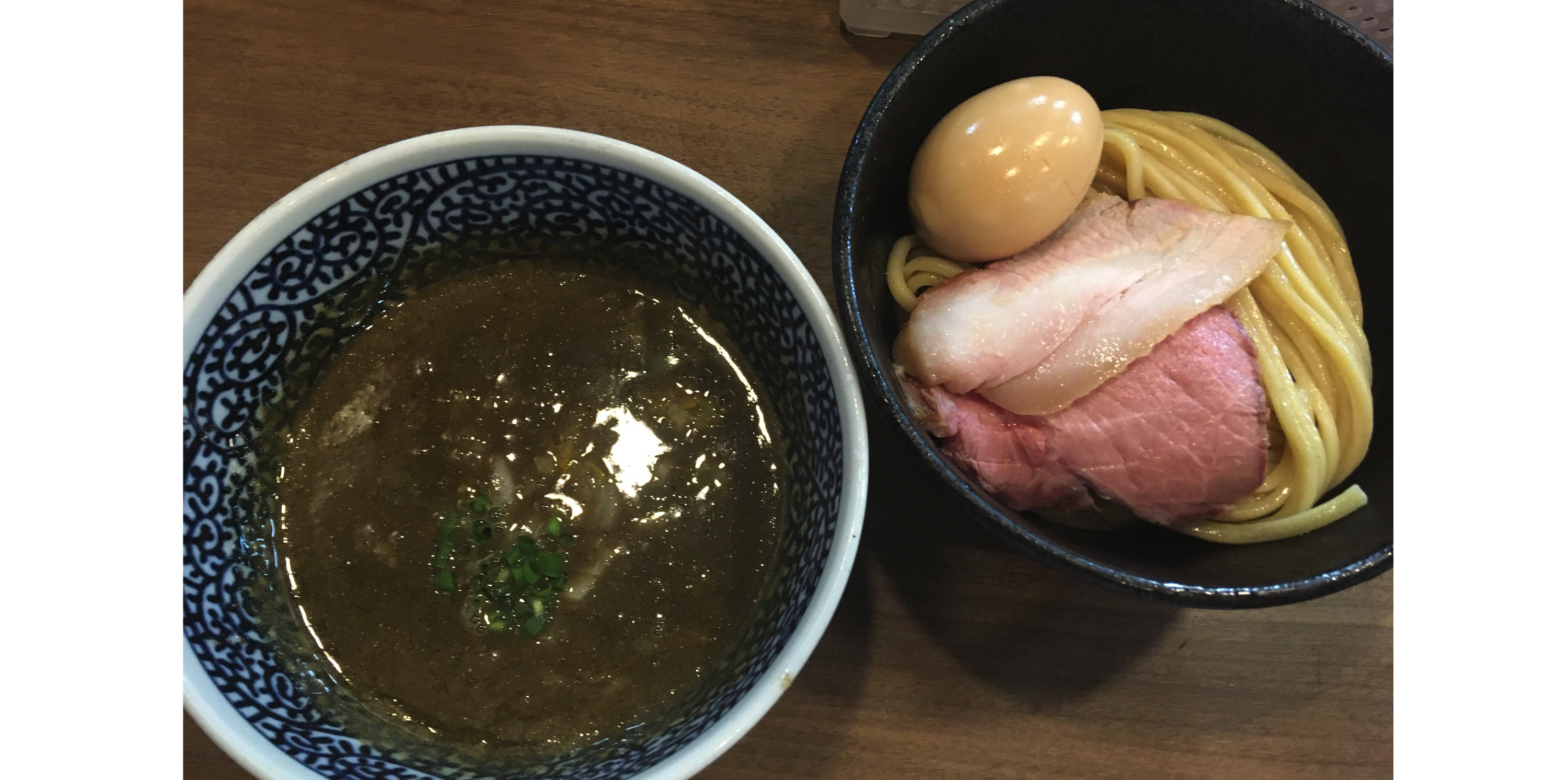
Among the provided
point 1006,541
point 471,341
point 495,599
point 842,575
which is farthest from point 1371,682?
point 471,341

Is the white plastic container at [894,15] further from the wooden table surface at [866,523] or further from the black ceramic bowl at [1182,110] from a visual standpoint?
the black ceramic bowl at [1182,110]

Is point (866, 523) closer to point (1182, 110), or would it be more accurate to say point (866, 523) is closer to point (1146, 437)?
point (1146, 437)

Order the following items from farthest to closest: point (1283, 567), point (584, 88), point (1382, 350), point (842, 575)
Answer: point (584, 88) → point (1382, 350) → point (1283, 567) → point (842, 575)

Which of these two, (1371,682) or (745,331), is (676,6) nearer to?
(745,331)

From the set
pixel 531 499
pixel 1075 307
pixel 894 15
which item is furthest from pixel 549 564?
pixel 894 15

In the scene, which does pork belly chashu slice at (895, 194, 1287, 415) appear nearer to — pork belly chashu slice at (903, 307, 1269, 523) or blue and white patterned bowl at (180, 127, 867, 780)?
pork belly chashu slice at (903, 307, 1269, 523)

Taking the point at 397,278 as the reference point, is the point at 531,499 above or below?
below
